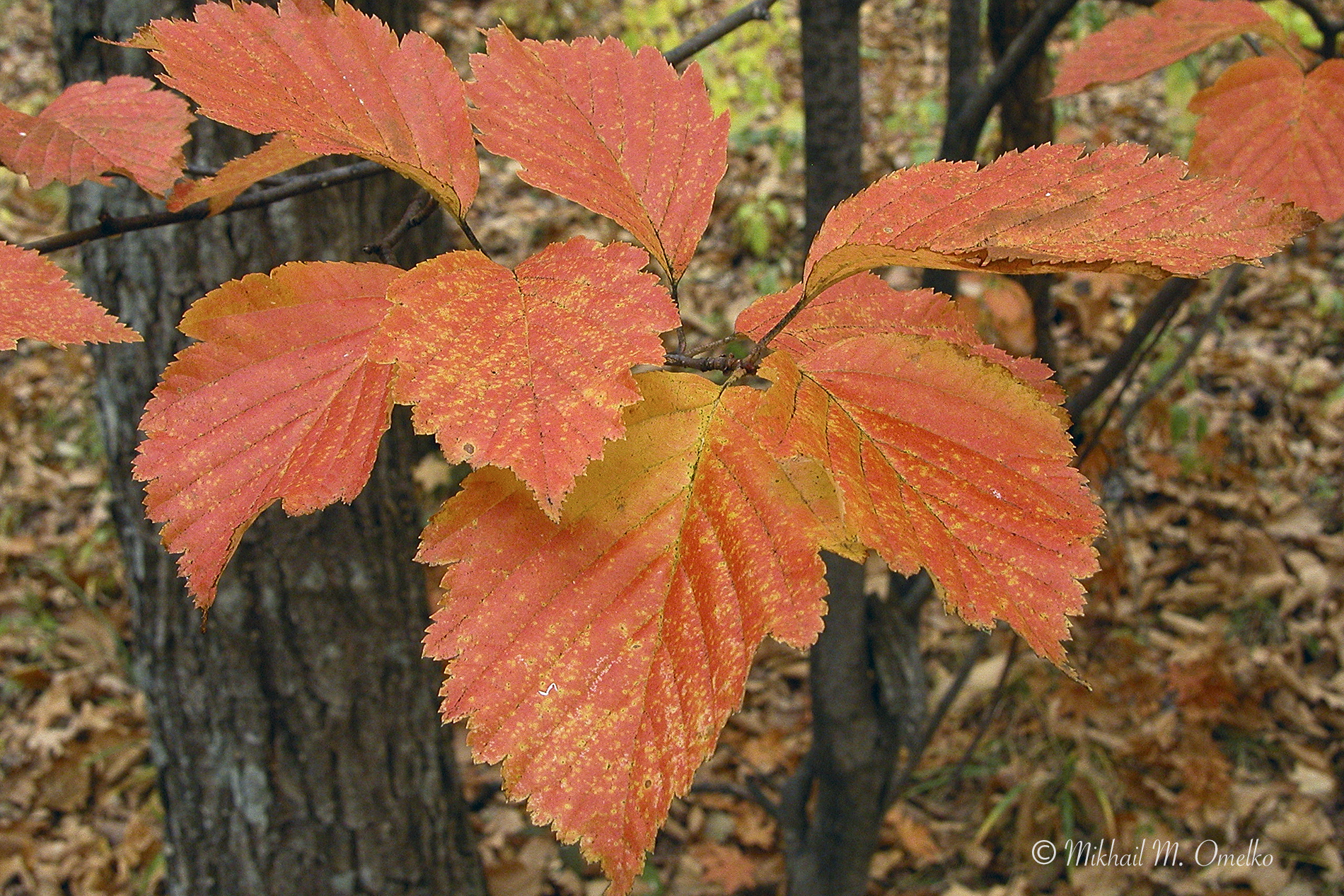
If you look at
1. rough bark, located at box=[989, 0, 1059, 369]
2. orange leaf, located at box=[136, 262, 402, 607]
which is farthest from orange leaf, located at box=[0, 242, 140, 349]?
rough bark, located at box=[989, 0, 1059, 369]

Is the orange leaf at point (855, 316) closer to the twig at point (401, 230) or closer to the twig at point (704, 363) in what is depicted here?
the twig at point (704, 363)

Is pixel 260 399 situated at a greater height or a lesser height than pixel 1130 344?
greater

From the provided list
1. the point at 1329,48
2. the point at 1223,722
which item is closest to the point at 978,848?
the point at 1223,722

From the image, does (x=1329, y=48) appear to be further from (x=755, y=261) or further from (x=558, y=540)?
(x=755, y=261)

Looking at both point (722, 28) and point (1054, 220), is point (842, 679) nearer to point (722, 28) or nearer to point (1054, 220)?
point (722, 28)

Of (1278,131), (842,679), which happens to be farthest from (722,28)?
(842,679)

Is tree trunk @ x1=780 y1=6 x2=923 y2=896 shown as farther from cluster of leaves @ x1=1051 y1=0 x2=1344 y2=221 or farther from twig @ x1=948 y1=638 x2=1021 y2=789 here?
cluster of leaves @ x1=1051 y1=0 x2=1344 y2=221
